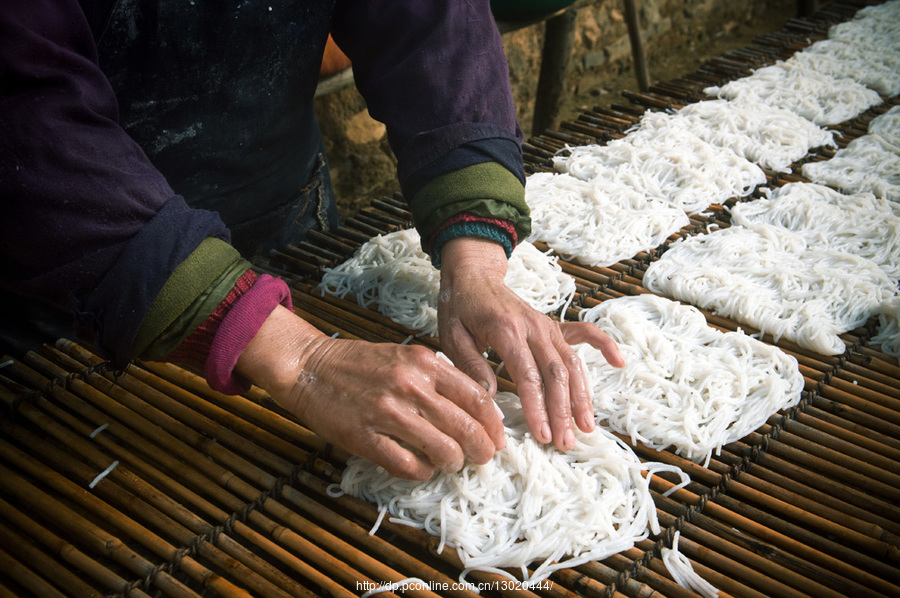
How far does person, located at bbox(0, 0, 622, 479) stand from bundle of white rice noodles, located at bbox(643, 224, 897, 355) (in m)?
0.60

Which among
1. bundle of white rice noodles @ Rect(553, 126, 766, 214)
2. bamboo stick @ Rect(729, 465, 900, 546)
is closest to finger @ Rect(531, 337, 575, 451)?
bamboo stick @ Rect(729, 465, 900, 546)

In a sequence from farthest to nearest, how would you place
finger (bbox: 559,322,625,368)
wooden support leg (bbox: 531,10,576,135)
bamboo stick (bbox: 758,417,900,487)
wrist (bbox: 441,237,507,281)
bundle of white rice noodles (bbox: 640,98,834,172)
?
wooden support leg (bbox: 531,10,576,135)
bundle of white rice noodles (bbox: 640,98,834,172)
wrist (bbox: 441,237,507,281)
finger (bbox: 559,322,625,368)
bamboo stick (bbox: 758,417,900,487)

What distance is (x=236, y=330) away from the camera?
1760 mm

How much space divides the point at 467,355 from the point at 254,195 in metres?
1.24

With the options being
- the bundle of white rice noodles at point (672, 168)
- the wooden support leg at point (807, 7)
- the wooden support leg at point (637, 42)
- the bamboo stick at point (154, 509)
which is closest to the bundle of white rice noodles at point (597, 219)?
Answer: the bundle of white rice noodles at point (672, 168)

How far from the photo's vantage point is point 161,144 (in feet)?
7.82

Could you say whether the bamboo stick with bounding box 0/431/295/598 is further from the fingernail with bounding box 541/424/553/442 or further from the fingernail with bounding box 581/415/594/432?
the fingernail with bounding box 581/415/594/432

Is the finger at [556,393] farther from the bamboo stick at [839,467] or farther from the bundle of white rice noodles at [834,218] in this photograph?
the bundle of white rice noodles at [834,218]

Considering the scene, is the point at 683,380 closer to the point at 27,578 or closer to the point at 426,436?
the point at 426,436

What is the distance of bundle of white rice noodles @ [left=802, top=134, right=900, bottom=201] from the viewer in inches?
121

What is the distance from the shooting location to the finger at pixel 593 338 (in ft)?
6.82

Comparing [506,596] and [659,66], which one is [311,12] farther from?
[659,66]

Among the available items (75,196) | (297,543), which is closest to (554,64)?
(75,196)

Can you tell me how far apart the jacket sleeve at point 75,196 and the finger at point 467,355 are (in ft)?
2.45
